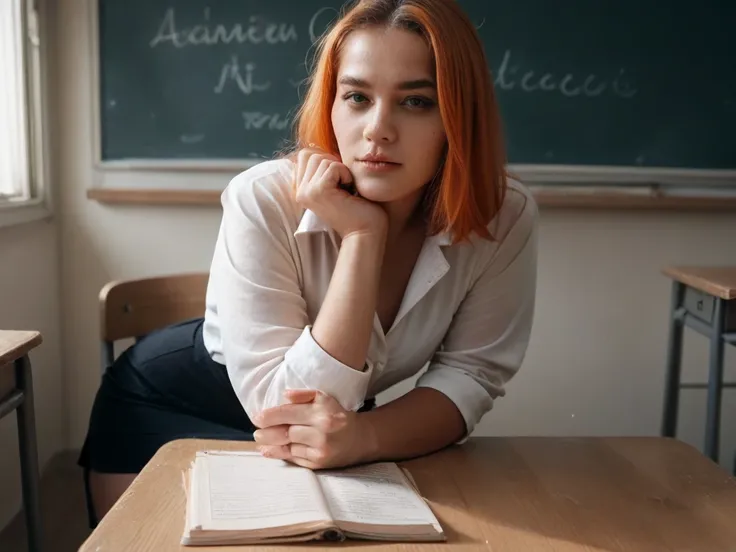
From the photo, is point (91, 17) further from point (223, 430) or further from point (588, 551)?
point (588, 551)

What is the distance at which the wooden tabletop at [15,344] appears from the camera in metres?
1.12

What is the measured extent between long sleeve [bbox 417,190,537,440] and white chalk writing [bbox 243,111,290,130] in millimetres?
1253

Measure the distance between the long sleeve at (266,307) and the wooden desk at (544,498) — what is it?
0.36ft

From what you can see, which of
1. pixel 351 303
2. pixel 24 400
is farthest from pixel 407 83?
pixel 24 400

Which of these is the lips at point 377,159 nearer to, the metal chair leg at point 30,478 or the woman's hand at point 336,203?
the woman's hand at point 336,203

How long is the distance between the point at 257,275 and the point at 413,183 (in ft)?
0.87

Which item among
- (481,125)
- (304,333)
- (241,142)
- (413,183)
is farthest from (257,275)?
(241,142)

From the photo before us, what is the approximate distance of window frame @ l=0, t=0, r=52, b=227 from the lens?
6.84 ft

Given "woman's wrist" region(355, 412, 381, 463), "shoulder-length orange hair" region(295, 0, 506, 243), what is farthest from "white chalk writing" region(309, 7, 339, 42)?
"woman's wrist" region(355, 412, 381, 463)

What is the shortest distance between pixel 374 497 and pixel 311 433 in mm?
128

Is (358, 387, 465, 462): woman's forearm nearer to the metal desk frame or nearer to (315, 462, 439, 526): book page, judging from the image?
(315, 462, 439, 526): book page

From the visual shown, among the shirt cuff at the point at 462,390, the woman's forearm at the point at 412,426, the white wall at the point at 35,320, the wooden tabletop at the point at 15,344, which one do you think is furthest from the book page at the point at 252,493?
the white wall at the point at 35,320

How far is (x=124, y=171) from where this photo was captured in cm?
229

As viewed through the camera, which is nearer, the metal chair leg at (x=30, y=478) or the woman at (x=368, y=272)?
Answer: the woman at (x=368, y=272)
